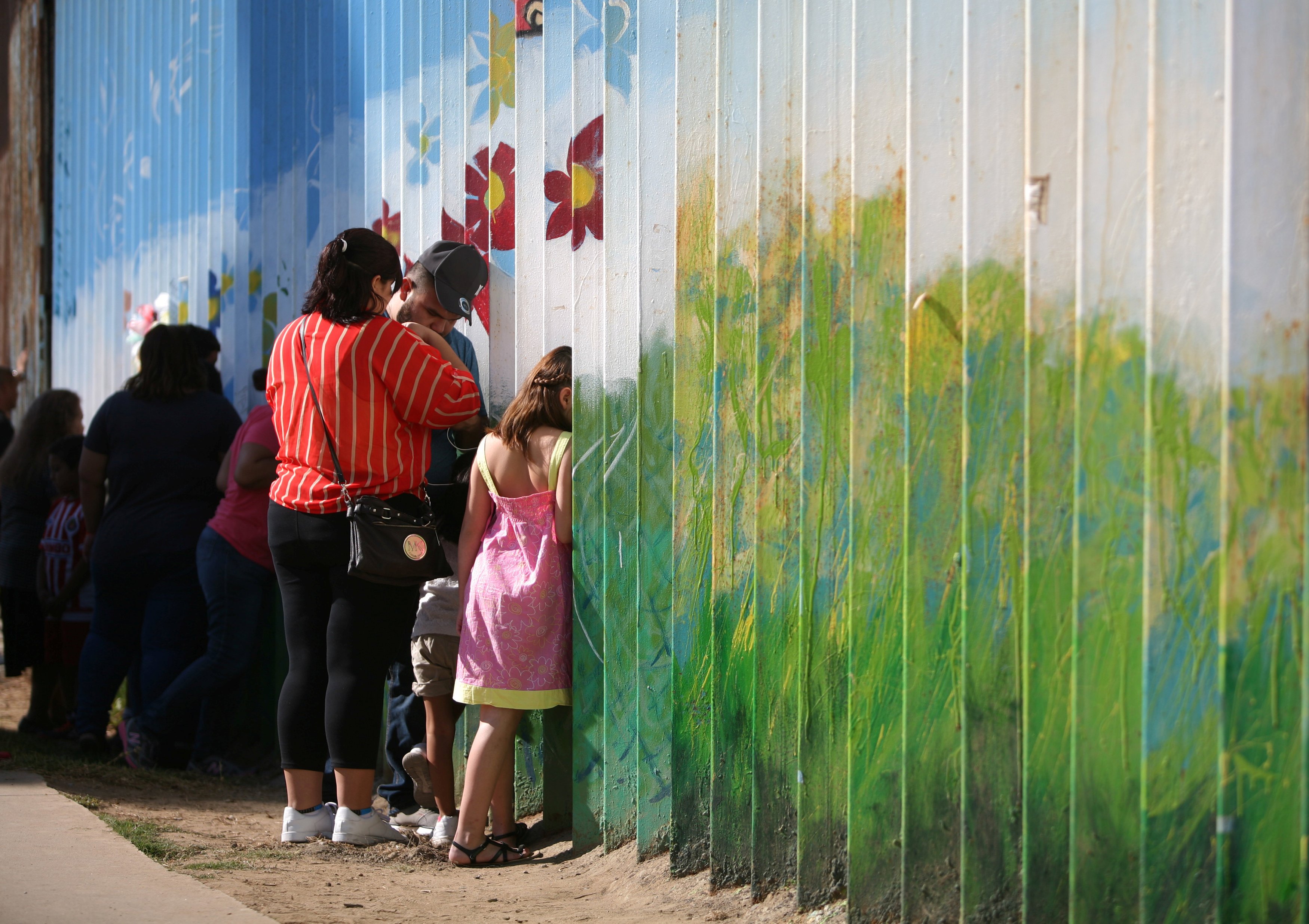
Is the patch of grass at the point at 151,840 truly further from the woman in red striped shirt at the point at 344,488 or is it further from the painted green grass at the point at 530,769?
the painted green grass at the point at 530,769

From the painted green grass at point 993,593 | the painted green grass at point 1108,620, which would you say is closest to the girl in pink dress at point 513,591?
the painted green grass at point 993,593

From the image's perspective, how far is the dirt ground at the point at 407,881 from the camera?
3.34 m

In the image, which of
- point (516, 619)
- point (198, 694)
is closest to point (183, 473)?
point (198, 694)

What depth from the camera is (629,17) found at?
382cm

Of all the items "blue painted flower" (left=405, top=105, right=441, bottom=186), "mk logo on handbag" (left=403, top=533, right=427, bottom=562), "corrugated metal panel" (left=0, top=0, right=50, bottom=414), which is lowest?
"mk logo on handbag" (left=403, top=533, right=427, bottom=562)

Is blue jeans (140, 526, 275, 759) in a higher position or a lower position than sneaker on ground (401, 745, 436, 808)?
higher

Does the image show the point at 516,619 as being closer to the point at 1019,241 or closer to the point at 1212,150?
the point at 1019,241

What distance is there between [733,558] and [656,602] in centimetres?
41

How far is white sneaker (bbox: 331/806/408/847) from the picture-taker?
4.04 meters

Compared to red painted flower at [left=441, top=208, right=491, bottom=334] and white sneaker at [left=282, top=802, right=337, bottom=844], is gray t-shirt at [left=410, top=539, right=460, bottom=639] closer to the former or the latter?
white sneaker at [left=282, top=802, right=337, bottom=844]

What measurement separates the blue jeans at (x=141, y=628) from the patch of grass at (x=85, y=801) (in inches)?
34.1

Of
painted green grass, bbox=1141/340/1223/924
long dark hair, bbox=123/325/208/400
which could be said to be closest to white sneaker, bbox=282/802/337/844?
long dark hair, bbox=123/325/208/400

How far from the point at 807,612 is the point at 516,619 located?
1.11 meters

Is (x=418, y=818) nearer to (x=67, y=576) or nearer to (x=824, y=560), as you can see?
(x=824, y=560)
